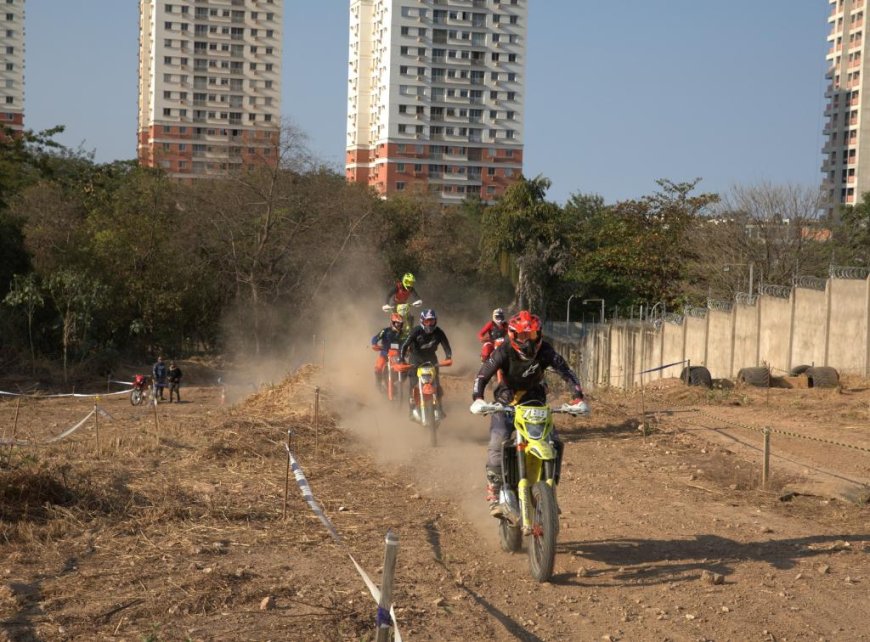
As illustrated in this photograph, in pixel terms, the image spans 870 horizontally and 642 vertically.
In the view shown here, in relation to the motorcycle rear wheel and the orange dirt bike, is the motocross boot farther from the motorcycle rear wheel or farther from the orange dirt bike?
the motorcycle rear wheel

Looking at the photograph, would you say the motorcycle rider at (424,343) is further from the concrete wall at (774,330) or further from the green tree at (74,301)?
the green tree at (74,301)

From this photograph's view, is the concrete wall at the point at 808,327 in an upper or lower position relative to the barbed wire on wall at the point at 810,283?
lower

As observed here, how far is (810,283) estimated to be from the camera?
2916cm

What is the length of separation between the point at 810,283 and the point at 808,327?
140cm

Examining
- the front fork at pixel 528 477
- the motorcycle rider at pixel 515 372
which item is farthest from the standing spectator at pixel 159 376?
the front fork at pixel 528 477

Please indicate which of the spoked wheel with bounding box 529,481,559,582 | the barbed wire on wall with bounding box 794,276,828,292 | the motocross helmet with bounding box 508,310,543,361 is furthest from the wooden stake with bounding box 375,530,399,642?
the barbed wire on wall with bounding box 794,276,828,292

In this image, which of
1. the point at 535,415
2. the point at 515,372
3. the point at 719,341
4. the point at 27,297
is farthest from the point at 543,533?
the point at 27,297

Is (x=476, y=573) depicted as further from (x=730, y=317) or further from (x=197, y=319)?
(x=197, y=319)

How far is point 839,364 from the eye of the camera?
26953 mm

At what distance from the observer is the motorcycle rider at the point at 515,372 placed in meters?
8.85

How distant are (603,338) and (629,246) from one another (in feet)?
56.3

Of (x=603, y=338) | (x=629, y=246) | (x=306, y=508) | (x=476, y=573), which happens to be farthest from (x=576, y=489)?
(x=629, y=246)

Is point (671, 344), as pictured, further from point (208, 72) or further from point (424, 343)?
point (208, 72)

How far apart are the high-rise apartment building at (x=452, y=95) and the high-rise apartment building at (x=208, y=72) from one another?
20080mm
